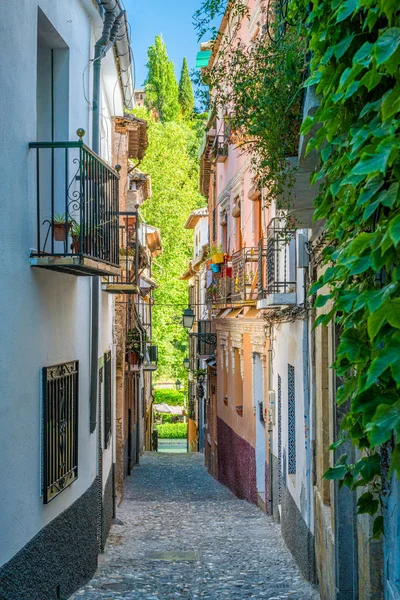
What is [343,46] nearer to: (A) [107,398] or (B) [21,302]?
(B) [21,302]

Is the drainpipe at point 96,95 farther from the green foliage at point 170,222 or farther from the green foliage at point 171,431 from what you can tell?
the green foliage at point 171,431

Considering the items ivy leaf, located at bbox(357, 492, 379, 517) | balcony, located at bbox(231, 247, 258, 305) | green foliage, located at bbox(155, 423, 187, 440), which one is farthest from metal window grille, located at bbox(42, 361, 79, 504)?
green foliage, located at bbox(155, 423, 187, 440)

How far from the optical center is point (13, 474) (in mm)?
6453

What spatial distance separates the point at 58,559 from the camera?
8.12 meters

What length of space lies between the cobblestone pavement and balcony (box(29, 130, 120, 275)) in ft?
12.1

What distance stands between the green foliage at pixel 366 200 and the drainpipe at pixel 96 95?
5.69 metres

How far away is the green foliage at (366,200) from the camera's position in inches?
133

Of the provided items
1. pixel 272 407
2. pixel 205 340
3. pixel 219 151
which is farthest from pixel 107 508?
pixel 205 340

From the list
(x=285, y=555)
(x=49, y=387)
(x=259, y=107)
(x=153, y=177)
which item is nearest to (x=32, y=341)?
(x=49, y=387)

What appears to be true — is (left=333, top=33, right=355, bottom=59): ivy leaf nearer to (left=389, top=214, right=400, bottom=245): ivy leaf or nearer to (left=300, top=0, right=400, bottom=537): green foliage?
(left=300, top=0, right=400, bottom=537): green foliage

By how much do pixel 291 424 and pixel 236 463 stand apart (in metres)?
7.59

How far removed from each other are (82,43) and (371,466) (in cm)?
685

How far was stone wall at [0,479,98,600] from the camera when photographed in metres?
6.45

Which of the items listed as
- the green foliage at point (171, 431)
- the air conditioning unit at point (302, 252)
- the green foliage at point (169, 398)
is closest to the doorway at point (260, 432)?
the air conditioning unit at point (302, 252)
